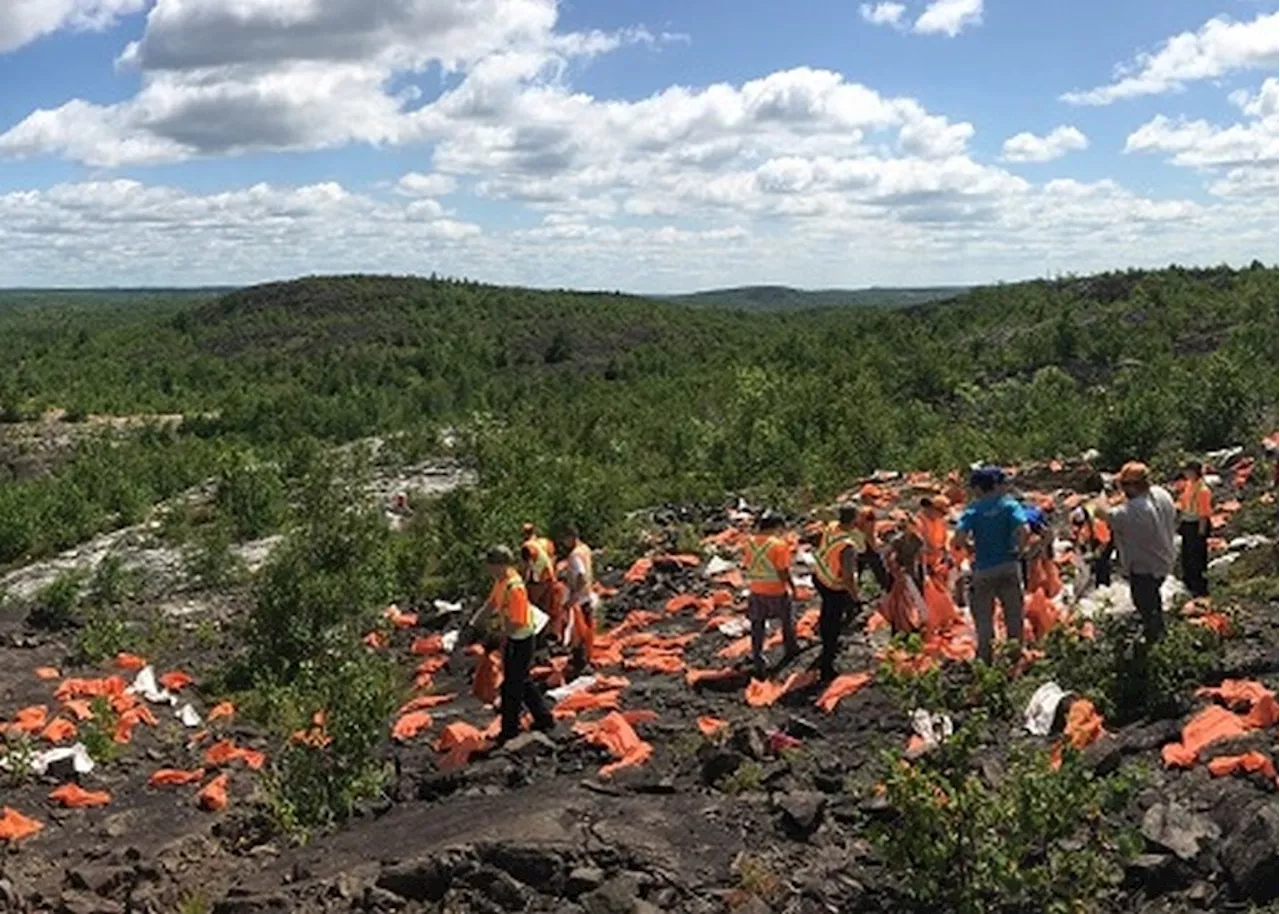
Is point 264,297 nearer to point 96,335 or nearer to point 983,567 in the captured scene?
point 96,335

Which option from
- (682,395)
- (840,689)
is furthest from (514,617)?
(682,395)

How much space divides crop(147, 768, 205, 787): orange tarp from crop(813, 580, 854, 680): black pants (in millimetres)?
5022

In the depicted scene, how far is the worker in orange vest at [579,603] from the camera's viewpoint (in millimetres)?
11531

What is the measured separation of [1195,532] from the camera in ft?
37.1

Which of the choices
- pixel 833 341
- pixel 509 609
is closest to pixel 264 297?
pixel 833 341

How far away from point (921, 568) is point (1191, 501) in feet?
7.82

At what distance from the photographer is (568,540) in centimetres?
1160

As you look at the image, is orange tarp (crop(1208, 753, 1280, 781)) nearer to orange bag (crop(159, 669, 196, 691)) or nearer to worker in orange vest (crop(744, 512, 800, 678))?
worker in orange vest (crop(744, 512, 800, 678))

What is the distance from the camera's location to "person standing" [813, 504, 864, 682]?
10016 millimetres

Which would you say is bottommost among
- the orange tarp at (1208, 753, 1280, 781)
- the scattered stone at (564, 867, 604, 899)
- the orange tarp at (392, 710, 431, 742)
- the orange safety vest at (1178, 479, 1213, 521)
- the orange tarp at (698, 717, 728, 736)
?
the orange tarp at (392, 710, 431, 742)

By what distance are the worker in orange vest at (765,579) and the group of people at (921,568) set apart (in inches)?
0.4

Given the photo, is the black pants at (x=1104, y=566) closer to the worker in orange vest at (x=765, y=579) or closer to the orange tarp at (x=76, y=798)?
the worker in orange vest at (x=765, y=579)

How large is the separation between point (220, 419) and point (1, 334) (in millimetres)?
64835

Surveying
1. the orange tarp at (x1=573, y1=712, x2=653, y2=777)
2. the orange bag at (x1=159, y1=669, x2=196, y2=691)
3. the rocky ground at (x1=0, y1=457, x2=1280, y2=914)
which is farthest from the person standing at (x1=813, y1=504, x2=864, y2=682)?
the orange bag at (x1=159, y1=669, x2=196, y2=691)
